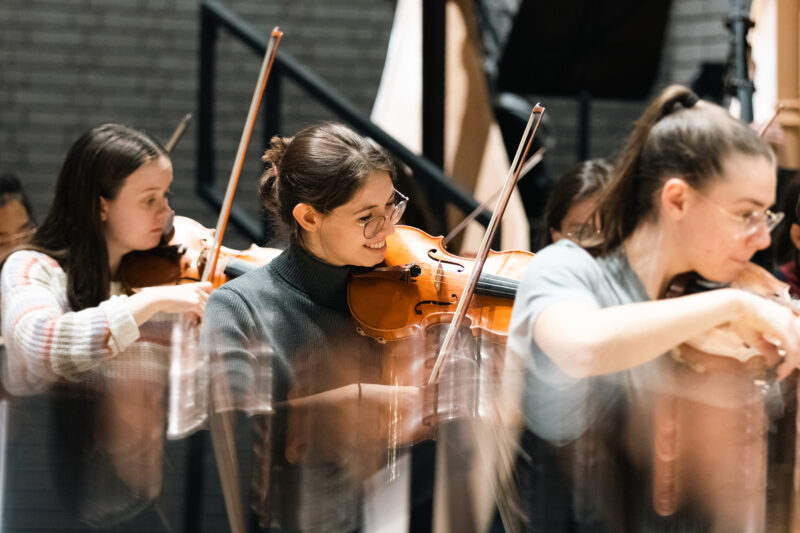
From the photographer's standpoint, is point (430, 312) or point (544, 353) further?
point (430, 312)

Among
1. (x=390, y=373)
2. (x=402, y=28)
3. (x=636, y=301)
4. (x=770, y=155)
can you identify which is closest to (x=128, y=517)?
(x=390, y=373)

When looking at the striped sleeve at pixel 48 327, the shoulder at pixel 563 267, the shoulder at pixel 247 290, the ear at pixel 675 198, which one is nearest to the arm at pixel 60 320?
the striped sleeve at pixel 48 327

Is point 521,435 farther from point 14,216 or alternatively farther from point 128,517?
point 14,216

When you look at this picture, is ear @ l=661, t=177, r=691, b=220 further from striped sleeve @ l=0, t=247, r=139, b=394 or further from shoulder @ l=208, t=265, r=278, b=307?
striped sleeve @ l=0, t=247, r=139, b=394

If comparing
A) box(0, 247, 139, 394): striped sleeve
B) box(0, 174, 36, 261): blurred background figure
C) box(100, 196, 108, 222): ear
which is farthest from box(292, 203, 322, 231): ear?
box(0, 174, 36, 261): blurred background figure

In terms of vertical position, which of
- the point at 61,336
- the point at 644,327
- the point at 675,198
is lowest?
the point at 61,336

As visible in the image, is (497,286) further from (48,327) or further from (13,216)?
(13,216)

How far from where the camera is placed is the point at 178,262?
4.28 feet

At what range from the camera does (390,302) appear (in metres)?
1.08

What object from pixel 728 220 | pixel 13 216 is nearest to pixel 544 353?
pixel 728 220

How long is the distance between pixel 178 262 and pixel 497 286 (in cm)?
48

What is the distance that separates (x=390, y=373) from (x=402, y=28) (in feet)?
3.93

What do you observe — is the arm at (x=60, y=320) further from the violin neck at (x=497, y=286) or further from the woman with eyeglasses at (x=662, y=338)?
the woman with eyeglasses at (x=662, y=338)

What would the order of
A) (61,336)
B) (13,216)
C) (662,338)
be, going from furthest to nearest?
1. (13,216)
2. (61,336)
3. (662,338)
